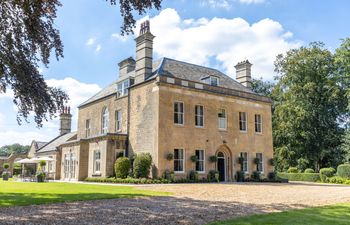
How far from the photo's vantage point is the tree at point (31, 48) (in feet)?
32.1

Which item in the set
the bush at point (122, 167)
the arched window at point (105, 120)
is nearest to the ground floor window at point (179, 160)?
the bush at point (122, 167)

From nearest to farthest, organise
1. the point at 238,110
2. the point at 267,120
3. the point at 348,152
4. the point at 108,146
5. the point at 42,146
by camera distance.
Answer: the point at 108,146 < the point at 238,110 < the point at 267,120 < the point at 348,152 < the point at 42,146

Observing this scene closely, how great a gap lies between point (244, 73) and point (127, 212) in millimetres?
26675

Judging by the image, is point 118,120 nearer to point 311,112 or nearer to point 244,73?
point 244,73

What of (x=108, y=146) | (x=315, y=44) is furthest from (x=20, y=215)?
(x=315, y=44)

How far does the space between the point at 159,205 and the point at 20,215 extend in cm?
399

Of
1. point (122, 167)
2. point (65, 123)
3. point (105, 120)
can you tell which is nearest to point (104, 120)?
point (105, 120)

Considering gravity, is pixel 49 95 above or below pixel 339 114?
below

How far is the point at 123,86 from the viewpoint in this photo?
2906 cm

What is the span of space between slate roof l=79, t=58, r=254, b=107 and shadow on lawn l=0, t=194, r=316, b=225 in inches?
621

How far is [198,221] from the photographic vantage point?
26.2ft

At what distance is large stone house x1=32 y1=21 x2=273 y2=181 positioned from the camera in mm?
24734

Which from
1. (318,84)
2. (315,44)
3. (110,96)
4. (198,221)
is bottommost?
(198,221)

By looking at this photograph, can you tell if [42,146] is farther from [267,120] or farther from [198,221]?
[198,221]
